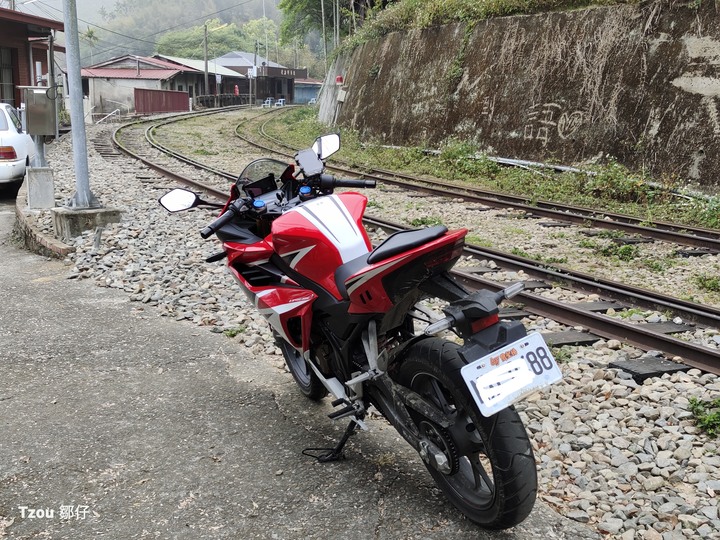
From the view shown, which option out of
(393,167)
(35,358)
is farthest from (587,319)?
(393,167)

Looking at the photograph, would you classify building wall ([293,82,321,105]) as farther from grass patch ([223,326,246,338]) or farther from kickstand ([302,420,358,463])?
kickstand ([302,420,358,463])

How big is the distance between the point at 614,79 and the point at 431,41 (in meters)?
7.88

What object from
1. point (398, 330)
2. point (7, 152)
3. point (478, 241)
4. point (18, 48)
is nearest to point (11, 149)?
point (7, 152)

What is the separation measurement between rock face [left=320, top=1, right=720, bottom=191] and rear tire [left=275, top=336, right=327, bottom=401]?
9396mm

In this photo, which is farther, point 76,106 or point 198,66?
point 198,66

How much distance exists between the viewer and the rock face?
1201cm

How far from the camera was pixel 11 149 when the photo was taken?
38.5ft

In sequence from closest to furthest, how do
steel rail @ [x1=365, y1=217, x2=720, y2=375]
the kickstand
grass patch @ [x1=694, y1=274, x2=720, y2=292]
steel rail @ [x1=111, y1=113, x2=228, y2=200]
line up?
the kickstand
steel rail @ [x1=365, y1=217, x2=720, y2=375]
grass patch @ [x1=694, y1=274, x2=720, y2=292]
steel rail @ [x1=111, y1=113, x2=228, y2=200]

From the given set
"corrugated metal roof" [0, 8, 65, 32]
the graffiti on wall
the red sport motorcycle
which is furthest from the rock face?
"corrugated metal roof" [0, 8, 65, 32]

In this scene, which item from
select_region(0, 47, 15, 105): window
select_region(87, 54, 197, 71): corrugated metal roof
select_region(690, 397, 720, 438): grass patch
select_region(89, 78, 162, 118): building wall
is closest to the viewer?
select_region(690, 397, 720, 438): grass patch

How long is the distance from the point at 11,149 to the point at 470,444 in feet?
37.7

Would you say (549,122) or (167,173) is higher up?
(549,122)

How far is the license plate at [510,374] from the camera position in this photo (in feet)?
7.91

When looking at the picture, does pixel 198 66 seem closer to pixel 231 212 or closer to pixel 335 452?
pixel 231 212
